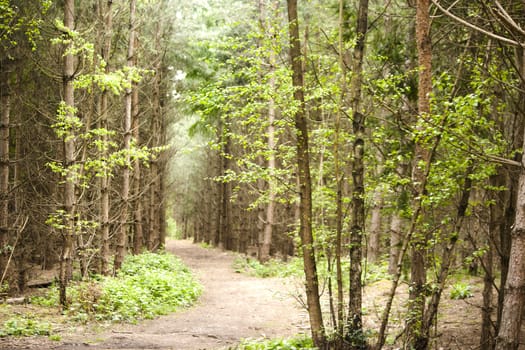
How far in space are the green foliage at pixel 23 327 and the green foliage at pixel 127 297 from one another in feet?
3.11

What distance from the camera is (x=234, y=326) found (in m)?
9.46

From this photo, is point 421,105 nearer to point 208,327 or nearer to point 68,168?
Answer: point 208,327

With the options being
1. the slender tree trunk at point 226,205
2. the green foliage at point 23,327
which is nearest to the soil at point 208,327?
the green foliage at point 23,327

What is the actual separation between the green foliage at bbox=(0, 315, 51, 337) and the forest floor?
0.21 m

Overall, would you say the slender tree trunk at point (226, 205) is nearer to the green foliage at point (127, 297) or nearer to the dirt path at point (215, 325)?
the dirt path at point (215, 325)

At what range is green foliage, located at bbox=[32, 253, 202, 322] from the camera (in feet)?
30.1

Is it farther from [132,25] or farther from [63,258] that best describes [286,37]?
[132,25]

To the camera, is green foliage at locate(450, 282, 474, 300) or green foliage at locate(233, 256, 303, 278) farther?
green foliage at locate(233, 256, 303, 278)

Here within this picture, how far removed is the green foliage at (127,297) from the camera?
916cm

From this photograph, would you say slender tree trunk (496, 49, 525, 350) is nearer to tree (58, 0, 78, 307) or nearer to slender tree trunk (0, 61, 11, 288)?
tree (58, 0, 78, 307)

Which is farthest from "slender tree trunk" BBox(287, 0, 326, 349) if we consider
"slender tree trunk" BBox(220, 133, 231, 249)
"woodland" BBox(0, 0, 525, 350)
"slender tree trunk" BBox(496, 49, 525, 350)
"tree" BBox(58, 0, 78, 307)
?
"slender tree trunk" BBox(220, 133, 231, 249)

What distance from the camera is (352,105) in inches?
271

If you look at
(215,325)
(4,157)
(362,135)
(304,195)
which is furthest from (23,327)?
(362,135)

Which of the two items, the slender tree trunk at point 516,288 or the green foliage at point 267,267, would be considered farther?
the green foliage at point 267,267
